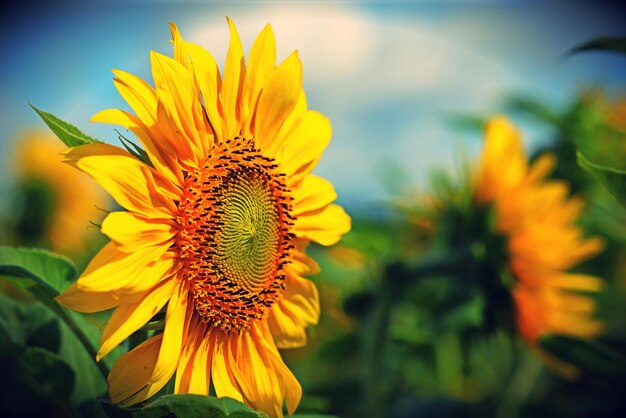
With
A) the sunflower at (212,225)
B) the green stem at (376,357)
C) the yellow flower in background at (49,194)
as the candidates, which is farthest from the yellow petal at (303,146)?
the yellow flower in background at (49,194)

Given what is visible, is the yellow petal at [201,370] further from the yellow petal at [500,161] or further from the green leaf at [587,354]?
the yellow petal at [500,161]

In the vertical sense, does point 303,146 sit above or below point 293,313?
above

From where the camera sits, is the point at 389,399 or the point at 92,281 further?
the point at 389,399

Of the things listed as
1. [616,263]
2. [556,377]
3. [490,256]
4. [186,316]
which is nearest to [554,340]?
[490,256]

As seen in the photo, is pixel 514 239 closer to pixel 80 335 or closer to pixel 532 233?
pixel 532 233

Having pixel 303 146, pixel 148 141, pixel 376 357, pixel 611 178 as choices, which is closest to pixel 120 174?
pixel 148 141

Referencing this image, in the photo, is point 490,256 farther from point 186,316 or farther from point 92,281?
point 92,281

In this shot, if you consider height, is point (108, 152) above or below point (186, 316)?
above
